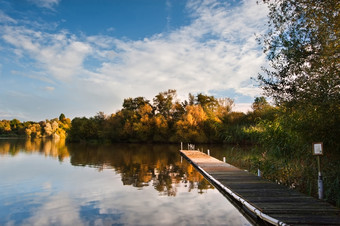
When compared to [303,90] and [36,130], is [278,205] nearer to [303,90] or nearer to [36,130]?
[303,90]

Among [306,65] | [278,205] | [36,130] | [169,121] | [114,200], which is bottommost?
[114,200]

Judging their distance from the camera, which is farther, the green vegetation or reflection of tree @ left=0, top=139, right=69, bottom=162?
reflection of tree @ left=0, top=139, right=69, bottom=162

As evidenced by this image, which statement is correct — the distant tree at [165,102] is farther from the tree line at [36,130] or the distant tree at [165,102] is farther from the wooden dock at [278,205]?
the tree line at [36,130]

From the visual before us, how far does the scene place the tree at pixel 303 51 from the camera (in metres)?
5.72

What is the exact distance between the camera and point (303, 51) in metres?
6.38

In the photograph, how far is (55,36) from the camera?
778 inches

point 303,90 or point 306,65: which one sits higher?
point 306,65

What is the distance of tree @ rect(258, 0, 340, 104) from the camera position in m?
5.72

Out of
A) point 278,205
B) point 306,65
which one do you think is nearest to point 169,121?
point 306,65

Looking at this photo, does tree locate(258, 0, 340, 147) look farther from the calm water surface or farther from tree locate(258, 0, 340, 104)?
the calm water surface

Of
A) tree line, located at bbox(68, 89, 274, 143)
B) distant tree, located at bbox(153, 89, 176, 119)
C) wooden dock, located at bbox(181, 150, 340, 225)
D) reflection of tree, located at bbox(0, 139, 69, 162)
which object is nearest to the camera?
wooden dock, located at bbox(181, 150, 340, 225)

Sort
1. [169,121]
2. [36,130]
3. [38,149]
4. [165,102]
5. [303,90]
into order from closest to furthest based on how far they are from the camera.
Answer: [303,90] < [38,149] < [169,121] < [165,102] < [36,130]

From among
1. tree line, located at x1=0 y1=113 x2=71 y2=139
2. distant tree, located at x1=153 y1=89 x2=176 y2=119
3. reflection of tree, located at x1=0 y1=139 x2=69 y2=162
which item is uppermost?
distant tree, located at x1=153 y1=89 x2=176 y2=119

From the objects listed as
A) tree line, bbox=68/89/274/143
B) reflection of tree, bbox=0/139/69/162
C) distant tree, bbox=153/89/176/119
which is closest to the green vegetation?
reflection of tree, bbox=0/139/69/162
